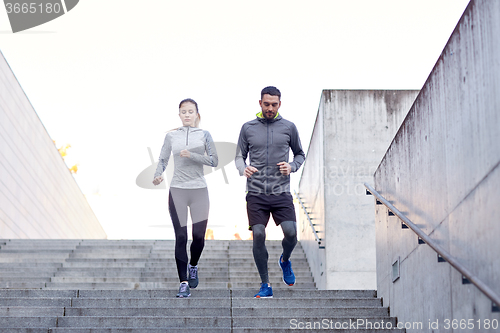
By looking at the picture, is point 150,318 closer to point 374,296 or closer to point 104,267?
point 374,296

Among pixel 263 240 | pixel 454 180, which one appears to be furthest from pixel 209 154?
pixel 454 180

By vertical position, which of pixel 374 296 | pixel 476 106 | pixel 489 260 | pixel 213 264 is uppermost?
pixel 476 106

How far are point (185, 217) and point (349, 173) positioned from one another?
4038 mm

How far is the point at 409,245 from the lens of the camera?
5.09 metres

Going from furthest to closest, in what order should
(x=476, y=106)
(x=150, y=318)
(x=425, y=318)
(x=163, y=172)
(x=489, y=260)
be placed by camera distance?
(x=163, y=172) → (x=150, y=318) → (x=425, y=318) → (x=476, y=106) → (x=489, y=260)

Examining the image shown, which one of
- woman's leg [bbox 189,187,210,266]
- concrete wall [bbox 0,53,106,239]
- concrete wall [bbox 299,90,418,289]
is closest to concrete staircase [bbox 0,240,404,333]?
woman's leg [bbox 189,187,210,266]

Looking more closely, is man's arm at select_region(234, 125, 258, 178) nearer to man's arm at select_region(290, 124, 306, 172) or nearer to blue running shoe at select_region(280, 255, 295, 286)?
man's arm at select_region(290, 124, 306, 172)

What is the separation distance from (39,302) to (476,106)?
3830 millimetres

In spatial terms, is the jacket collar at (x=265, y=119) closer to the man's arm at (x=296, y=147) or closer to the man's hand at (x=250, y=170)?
the man's arm at (x=296, y=147)

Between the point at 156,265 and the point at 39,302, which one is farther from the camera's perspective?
the point at 156,265

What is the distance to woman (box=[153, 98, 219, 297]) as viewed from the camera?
570 centimetres

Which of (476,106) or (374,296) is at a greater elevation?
(476,106)

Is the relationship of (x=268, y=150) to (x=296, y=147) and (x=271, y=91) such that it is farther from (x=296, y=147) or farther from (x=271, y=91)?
(x=271, y=91)

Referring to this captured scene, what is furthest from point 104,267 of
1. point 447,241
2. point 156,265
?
point 447,241
